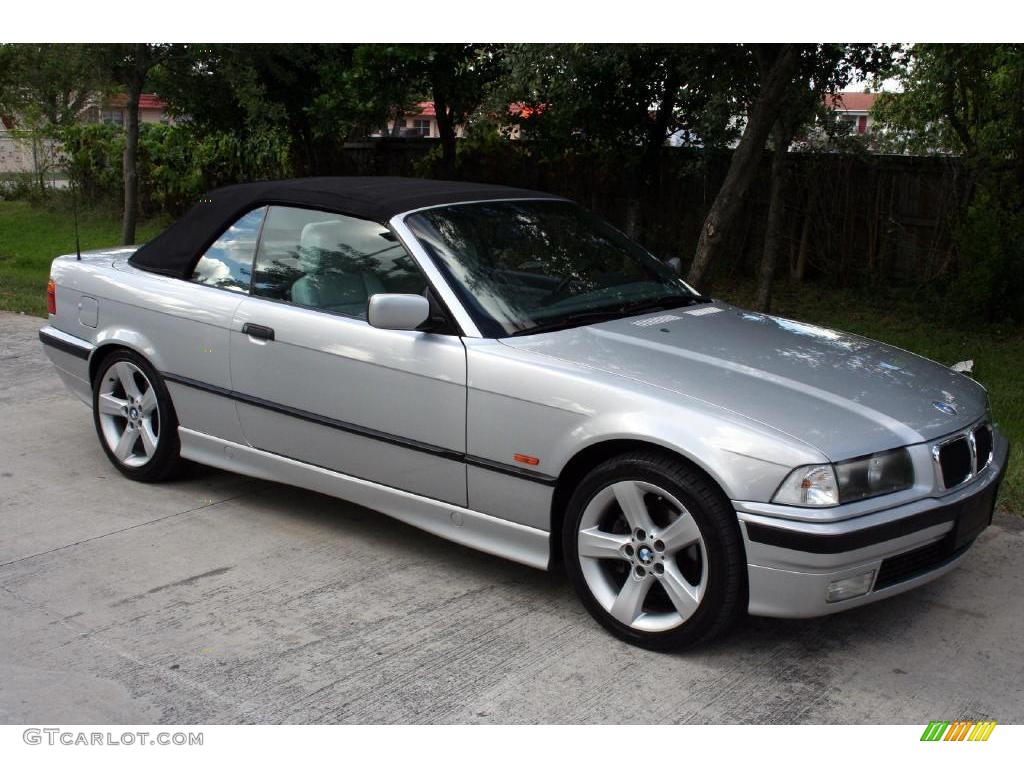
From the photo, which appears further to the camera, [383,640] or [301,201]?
[301,201]

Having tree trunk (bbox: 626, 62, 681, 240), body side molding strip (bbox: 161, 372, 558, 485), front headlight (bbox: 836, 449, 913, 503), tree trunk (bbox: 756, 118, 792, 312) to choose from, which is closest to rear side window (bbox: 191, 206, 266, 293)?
body side molding strip (bbox: 161, 372, 558, 485)

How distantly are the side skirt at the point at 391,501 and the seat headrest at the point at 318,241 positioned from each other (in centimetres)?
88

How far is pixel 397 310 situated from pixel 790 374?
58.7 inches

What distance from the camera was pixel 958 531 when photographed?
4.03 metres

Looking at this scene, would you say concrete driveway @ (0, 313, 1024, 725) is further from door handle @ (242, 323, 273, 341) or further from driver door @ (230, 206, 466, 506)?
door handle @ (242, 323, 273, 341)

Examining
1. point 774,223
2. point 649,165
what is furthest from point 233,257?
point 649,165

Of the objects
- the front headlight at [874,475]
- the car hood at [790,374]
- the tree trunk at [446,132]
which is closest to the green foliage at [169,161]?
the tree trunk at [446,132]

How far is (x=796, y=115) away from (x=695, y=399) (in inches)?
267

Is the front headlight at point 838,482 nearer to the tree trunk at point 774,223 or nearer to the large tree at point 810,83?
the large tree at point 810,83

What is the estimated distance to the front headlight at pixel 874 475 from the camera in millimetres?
3709

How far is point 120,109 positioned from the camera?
18828 millimetres

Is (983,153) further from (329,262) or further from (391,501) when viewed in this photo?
(391,501)

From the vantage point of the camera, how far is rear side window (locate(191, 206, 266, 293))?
210 inches

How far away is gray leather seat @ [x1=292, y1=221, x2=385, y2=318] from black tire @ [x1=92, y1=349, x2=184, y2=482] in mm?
1015
